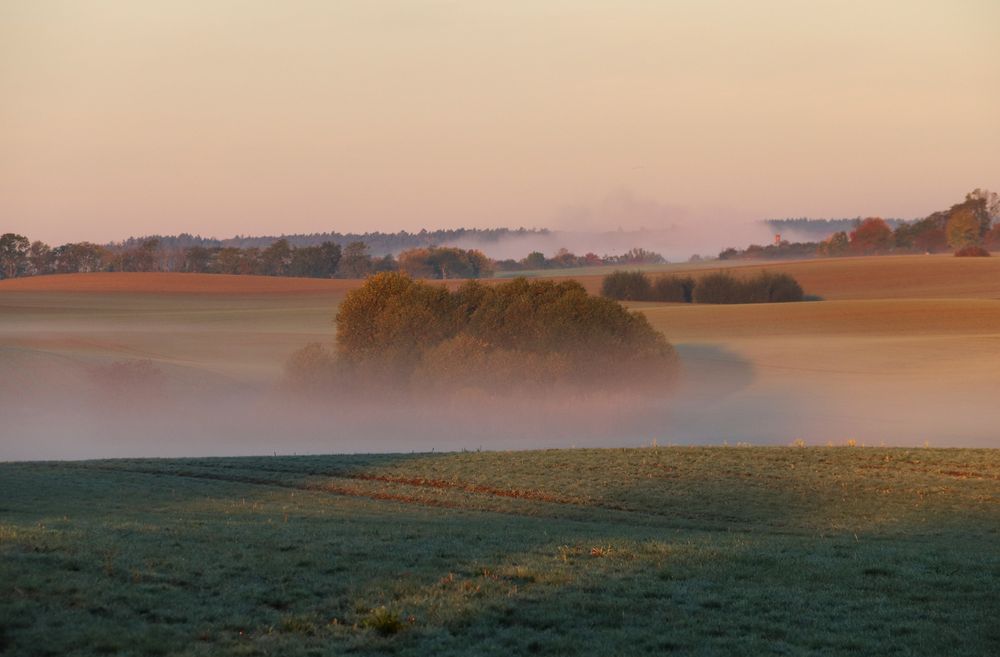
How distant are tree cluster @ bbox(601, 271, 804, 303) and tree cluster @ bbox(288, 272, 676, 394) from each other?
145 ft

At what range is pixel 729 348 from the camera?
87.2 m

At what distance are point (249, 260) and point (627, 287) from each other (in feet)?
215

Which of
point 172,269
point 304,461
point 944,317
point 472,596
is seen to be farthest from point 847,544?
point 172,269

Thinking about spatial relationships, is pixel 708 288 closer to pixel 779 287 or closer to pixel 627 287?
pixel 779 287

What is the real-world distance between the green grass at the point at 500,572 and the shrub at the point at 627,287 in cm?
9721

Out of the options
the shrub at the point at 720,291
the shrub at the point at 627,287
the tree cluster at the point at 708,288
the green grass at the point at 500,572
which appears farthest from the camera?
the shrub at the point at 627,287

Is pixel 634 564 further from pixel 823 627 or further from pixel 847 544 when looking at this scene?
pixel 847 544

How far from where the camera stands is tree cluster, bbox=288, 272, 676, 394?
2849 inches

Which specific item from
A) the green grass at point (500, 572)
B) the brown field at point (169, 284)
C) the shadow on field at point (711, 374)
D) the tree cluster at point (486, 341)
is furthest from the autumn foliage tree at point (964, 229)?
the green grass at point (500, 572)

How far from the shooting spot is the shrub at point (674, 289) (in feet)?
403

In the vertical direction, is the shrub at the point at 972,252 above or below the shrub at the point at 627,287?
above

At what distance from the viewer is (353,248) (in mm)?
165250

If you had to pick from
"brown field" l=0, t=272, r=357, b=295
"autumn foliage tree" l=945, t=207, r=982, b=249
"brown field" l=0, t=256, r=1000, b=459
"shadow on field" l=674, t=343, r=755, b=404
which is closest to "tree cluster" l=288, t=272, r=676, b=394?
"shadow on field" l=674, t=343, r=755, b=404

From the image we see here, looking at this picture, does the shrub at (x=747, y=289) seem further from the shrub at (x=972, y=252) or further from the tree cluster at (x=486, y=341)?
the tree cluster at (x=486, y=341)
